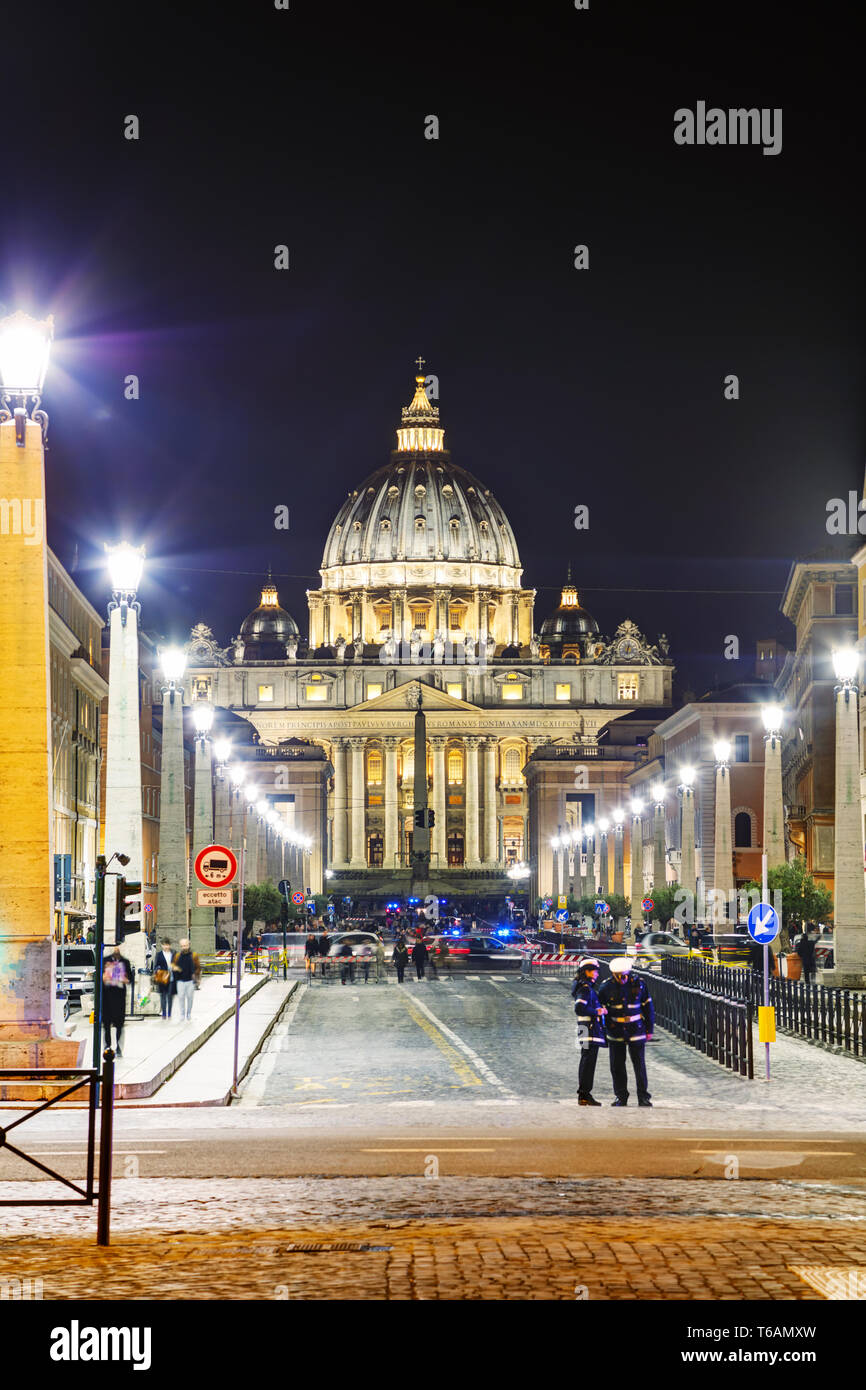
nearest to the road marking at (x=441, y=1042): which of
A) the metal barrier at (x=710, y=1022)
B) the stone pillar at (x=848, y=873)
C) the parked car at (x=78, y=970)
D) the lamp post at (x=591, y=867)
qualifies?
the metal barrier at (x=710, y=1022)

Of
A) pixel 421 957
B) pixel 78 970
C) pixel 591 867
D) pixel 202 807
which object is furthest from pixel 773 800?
pixel 591 867

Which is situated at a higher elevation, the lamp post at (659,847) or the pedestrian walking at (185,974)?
the lamp post at (659,847)

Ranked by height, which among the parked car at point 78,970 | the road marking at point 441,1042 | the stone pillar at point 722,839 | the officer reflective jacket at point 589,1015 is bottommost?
the road marking at point 441,1042

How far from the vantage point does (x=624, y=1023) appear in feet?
69.8

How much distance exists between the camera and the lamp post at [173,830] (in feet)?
122

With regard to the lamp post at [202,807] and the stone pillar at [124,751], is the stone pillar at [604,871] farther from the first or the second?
the stone pillar at [124,751]

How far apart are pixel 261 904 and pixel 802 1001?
166 feet

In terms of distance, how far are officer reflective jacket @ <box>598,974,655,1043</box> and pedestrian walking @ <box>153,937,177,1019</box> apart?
45.5ft

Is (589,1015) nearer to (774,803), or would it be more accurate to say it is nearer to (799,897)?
(774,803)

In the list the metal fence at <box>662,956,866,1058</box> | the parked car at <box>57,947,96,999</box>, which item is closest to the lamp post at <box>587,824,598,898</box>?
the parked car at <box>57,947,96,999</box>

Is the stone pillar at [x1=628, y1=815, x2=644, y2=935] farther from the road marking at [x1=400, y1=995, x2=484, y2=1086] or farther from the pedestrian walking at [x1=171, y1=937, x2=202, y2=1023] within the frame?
the pedestrian walking at [x1=171, y1=937, x2=202, y2=1023]

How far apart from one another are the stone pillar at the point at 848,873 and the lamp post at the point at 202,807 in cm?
1326
